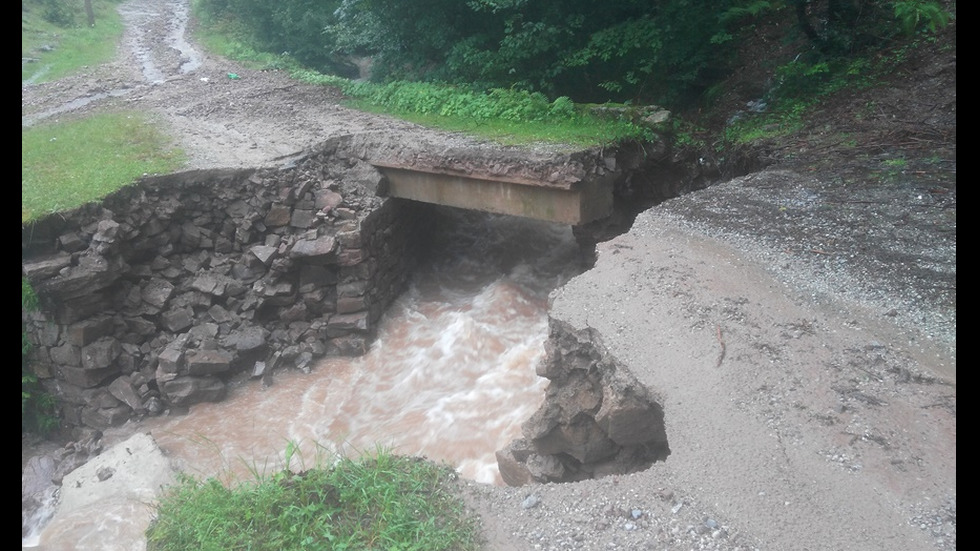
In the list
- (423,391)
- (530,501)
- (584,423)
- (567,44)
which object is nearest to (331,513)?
(530,501)

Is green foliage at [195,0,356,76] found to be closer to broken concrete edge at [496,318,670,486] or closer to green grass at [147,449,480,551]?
broken concrete edge at [496,318,670,486]

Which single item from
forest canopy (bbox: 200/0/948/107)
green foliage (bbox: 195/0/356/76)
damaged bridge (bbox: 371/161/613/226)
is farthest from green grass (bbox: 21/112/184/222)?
green foliage (bbox: 195/0/356/76)

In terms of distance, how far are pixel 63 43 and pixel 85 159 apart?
13212 millimetres

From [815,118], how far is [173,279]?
10.1 m

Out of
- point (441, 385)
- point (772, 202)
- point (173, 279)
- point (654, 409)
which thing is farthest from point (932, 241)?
point (173, 279)

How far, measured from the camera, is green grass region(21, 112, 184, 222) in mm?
9594

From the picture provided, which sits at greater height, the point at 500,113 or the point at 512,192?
the point at 500,113

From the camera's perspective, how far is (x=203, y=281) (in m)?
10.4

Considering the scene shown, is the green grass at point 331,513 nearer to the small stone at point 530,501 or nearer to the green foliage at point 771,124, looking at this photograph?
the small stone at point 530,501

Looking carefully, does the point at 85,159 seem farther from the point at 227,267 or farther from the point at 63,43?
the point at 63,43

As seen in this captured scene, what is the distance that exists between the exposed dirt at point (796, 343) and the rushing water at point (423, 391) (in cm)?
282

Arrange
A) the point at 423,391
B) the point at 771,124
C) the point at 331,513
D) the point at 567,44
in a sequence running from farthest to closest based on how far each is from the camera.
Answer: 1. the point at 567,44
2. the point at 771,124
3. the point at 423,391
4. the point at 331,513

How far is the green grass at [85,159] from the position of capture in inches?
378

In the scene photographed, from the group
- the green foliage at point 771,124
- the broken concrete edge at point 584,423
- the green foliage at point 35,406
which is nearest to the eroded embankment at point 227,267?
the green foliage at point 35,406
